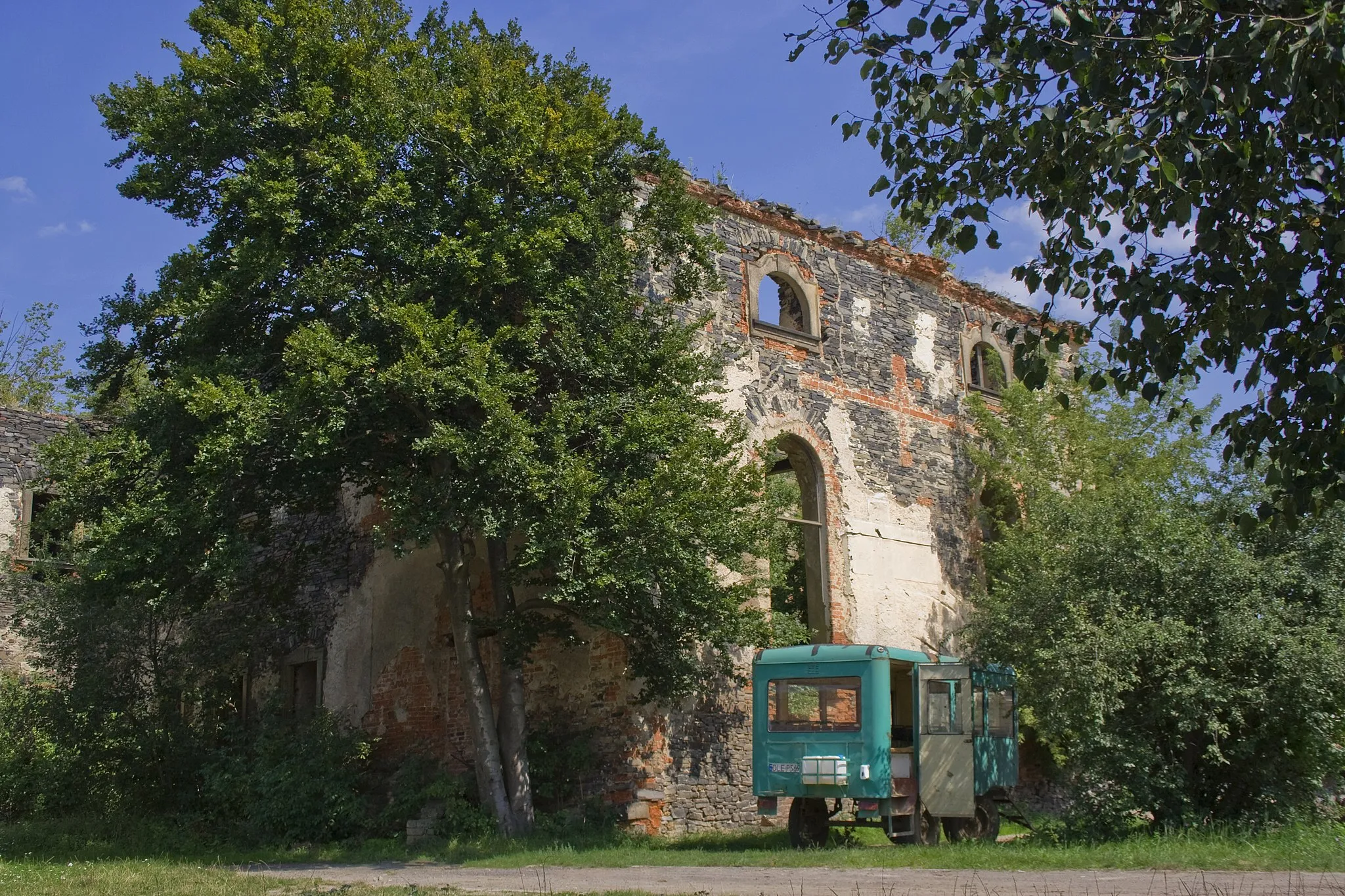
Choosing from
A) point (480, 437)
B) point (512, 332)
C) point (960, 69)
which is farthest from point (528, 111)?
point (960, 69)

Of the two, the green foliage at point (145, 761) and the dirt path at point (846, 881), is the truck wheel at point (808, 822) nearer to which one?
the dirt path at point (846, 881)

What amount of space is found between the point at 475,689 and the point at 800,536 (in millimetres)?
7109

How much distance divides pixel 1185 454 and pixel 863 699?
10.9 meters

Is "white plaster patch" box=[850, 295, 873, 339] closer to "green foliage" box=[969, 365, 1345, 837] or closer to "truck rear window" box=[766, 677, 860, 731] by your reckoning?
"green foliage" box=[969, 365, 1345, 837]

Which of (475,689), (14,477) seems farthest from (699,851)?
(14,477)

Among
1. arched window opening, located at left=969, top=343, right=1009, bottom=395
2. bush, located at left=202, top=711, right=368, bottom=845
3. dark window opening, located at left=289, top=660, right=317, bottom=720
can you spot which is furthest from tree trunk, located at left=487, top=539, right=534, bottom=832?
arched window opening, located at left=969, top=343, right=1009, bottom=395

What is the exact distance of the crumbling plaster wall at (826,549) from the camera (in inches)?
590

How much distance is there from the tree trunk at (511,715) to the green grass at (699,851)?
814 millimetres

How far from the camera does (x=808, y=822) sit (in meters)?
12.3

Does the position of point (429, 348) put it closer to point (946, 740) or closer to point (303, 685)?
point (946, 740)

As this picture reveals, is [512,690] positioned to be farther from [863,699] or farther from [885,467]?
[885,467]

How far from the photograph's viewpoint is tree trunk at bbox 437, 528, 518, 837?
45.3 ft

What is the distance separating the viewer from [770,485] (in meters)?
15.0

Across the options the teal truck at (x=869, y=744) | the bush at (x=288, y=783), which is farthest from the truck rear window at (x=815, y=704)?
the bush at (x=288, y=783)
